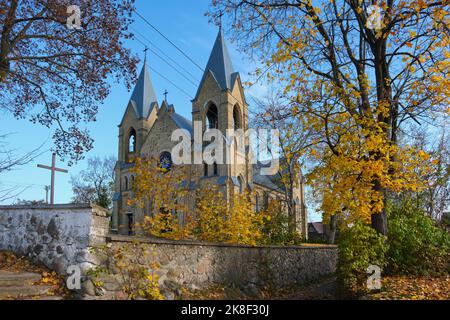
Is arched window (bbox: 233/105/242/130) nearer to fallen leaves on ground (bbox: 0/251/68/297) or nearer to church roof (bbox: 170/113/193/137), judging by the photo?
church roof (bbox: 170/113/193/137)

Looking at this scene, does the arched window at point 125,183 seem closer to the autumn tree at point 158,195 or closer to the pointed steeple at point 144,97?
the pointed steeple at point 144,97

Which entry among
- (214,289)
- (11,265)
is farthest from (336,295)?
(11,265)

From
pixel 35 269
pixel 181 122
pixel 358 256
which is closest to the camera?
pixel 35 269

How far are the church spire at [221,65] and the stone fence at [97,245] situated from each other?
2575 centimetres

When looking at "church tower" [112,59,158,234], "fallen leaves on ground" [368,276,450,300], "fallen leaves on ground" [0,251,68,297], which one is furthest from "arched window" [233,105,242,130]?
"fallen leaves on ground" [0,251,68,297]

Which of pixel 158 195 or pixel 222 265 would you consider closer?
pixel 222 265

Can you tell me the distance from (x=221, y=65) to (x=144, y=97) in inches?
413

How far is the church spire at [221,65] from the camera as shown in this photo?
34.3 meters

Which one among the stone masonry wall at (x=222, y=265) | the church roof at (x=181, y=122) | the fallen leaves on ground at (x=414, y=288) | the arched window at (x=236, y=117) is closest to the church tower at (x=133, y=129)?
the church roof at (x=181, y=122)

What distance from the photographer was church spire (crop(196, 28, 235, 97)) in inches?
1351

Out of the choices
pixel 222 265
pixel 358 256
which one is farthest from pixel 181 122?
pixel 358 256

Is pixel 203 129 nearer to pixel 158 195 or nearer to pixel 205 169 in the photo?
pixel 205 169

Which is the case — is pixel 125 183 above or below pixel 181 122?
below

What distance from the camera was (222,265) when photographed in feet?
30.7
